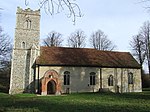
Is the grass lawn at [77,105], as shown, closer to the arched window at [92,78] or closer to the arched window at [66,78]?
the arched window at [66,78]

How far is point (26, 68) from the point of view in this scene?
35719mm

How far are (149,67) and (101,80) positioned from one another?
16.6m

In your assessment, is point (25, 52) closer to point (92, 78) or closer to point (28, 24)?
point (28, 24)

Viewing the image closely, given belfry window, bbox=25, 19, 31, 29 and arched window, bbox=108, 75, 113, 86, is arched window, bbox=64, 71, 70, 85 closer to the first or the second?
arched window, bbox=108, 75, 113, 86

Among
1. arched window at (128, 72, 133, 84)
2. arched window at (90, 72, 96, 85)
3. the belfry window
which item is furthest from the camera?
arched window at (128, 72, 133, 84)

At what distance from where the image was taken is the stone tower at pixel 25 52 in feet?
115

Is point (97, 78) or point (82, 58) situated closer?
point (97, 78)

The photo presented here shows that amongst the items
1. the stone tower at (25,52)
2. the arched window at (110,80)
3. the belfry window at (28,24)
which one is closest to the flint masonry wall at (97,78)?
the arched window at (110,80)

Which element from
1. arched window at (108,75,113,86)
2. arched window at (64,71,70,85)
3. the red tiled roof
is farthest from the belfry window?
arched window at (108,75,113,86)

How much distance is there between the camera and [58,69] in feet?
118

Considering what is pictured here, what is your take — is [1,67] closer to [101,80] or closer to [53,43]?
[53,43]

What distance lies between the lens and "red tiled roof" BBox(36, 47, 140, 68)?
36566mm

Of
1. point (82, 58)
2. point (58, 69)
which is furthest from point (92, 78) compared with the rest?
point (58, 69)

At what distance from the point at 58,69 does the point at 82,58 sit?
5061 millimetres
